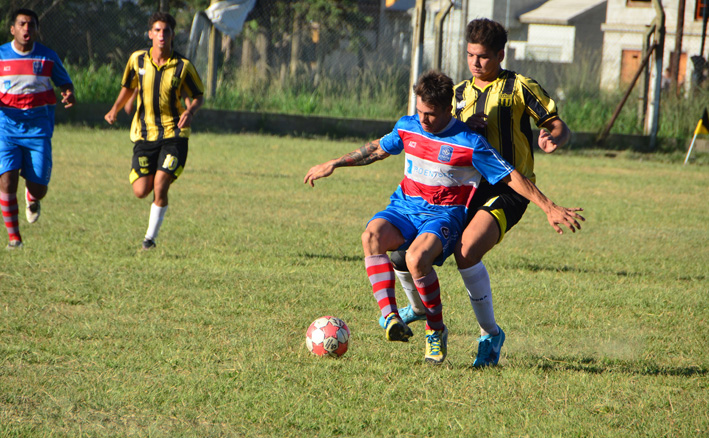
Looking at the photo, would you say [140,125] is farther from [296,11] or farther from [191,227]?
[296,11]

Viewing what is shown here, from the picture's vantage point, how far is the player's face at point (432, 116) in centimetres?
430

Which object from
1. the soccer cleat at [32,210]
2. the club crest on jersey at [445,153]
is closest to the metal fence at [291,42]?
the soccer cleat at [32,210]

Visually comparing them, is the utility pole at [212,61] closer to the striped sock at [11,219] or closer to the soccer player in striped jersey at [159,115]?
the soccer player in striped jersey at [159,115]

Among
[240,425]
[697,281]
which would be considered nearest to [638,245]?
[697,281]

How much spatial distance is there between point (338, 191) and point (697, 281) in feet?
17.5

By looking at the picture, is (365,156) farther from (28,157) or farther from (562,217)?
(28,157)

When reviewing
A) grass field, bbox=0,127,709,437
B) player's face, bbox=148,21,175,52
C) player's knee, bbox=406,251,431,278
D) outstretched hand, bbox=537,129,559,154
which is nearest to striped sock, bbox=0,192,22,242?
grass field, bbox=0,127,709,437

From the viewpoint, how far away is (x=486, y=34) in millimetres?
4438

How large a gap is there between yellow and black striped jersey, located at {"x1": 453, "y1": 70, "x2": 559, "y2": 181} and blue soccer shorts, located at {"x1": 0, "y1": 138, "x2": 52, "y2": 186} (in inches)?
166

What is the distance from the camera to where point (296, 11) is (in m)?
17.6

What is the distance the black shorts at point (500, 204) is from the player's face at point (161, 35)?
12.4ft

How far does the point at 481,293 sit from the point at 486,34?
1.44m

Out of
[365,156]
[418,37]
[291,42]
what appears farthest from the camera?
[291,42]

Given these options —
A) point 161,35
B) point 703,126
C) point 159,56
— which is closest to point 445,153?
point 161,35
